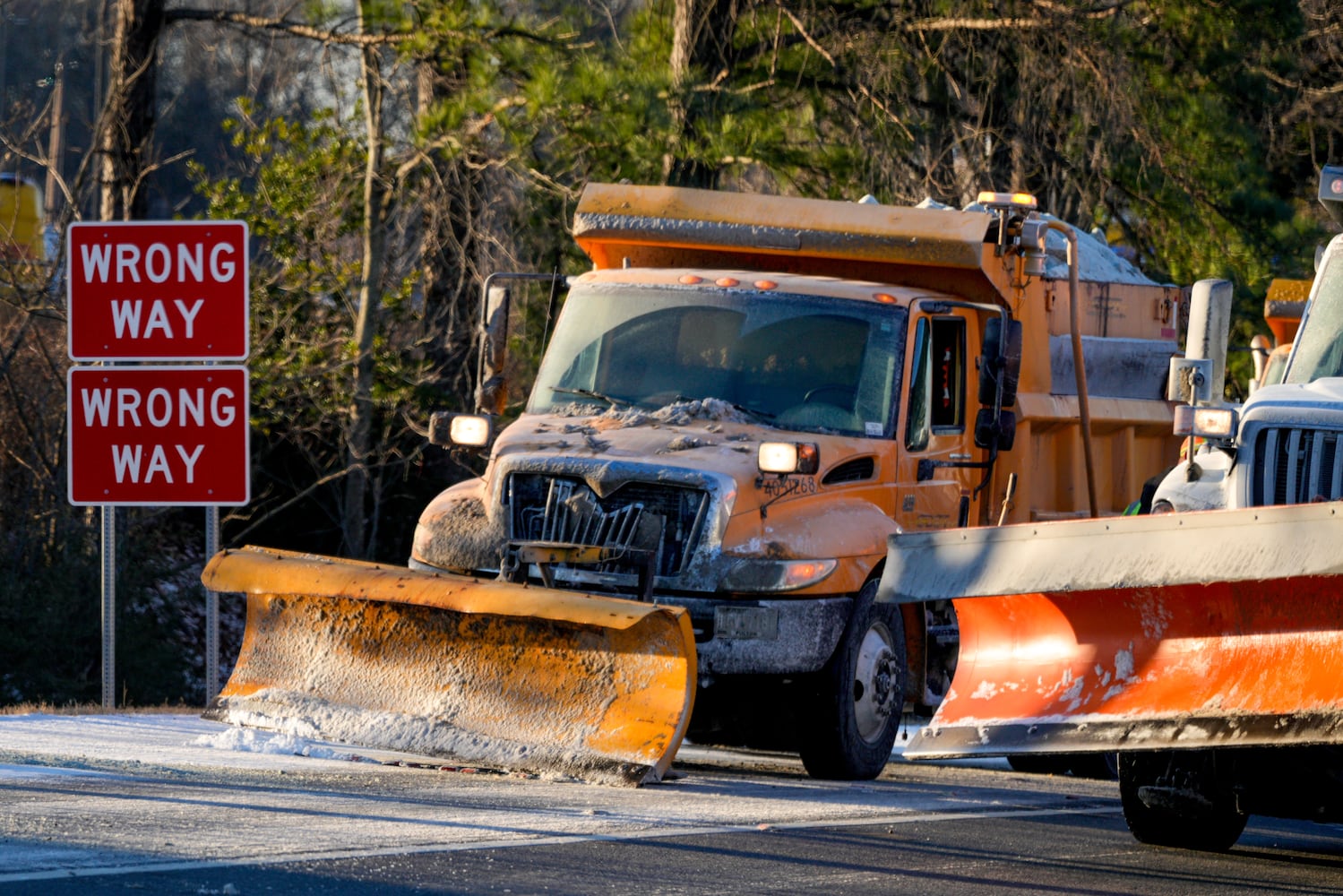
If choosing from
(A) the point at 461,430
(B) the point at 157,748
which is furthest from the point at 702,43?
(B) the point at 157,748

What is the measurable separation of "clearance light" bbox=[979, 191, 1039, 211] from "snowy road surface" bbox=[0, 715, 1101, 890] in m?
3.18

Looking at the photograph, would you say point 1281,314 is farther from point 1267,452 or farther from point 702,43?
point 702,43

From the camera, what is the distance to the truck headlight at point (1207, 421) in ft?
25.8

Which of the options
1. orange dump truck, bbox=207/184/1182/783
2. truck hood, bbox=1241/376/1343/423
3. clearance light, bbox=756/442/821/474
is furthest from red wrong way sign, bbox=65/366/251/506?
truck hood, bbox=1241/376/1343/423

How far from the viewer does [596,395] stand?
10555 mm

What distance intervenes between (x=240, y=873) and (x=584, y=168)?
12.4m

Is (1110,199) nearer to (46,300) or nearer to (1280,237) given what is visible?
(1280,237)

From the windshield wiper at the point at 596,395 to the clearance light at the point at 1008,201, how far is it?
7.72ft

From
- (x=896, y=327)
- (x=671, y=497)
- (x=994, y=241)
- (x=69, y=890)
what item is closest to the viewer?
(x=69, y=890)

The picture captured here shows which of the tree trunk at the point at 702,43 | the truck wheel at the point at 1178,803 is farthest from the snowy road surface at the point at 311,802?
the tree trunk at the point at 702,43

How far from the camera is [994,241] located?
11.1 m

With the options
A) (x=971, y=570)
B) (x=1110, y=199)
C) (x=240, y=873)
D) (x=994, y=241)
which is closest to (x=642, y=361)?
(x=994, y=241)

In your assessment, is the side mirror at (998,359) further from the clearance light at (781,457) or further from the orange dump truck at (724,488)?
the clearance light at (781,457)

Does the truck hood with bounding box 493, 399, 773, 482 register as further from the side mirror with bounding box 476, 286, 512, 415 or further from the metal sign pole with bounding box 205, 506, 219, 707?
the metal sign pole with bounding box 205, 506, 219, 707
